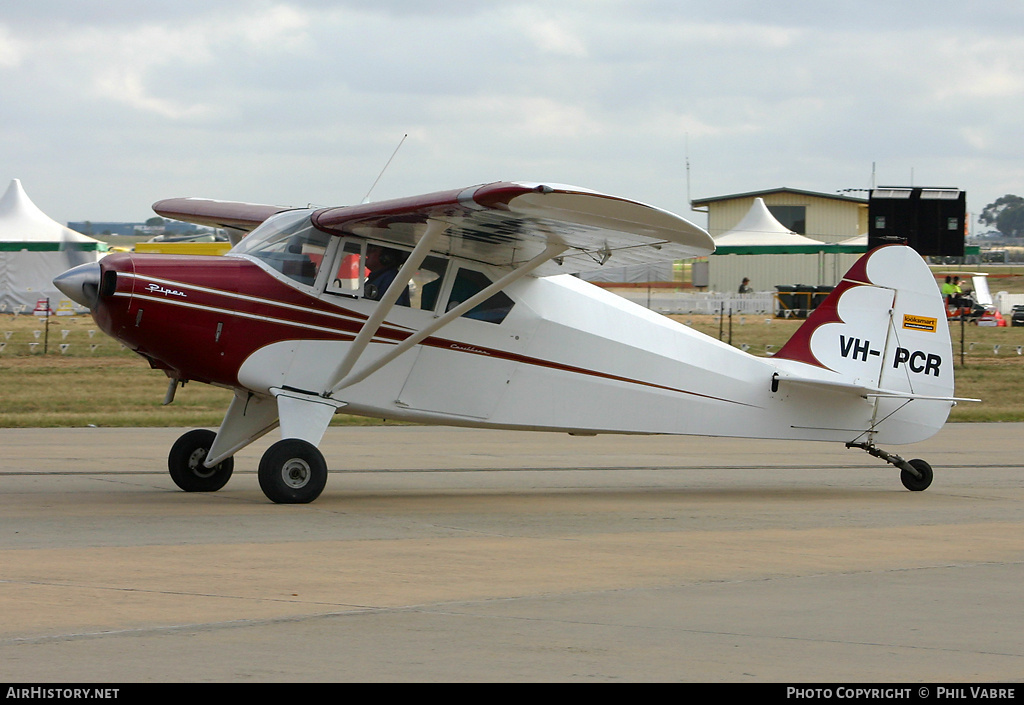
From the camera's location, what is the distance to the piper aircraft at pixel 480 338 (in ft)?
32.5

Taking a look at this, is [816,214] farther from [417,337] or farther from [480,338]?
[417,337]

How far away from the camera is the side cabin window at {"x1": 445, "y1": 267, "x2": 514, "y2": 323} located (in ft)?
35.3

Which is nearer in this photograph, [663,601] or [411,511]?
[663,601]

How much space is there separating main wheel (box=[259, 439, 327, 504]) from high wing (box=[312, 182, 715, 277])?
1936 millimetres

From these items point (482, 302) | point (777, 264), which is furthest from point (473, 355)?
point (777, 264)

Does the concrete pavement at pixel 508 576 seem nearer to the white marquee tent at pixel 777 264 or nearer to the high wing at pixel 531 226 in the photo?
the high wing at pixel 531 226

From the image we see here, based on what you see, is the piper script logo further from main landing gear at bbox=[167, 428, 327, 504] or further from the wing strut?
main landing gear at bbox=[167, 428, 327, 504]

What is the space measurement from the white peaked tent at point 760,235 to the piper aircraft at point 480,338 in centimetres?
5460

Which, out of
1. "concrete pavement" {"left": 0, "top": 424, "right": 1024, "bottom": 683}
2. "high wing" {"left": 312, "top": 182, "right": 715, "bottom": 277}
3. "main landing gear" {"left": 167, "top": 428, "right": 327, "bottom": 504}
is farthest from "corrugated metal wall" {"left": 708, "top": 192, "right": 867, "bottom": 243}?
"main landing gear" {"left": 167, "top": 428, "right": 327, "bottom": 504}

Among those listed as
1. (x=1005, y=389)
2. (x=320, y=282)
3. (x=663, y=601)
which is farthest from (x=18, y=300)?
(x=663, y=601)

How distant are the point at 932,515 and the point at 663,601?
4.91 meters

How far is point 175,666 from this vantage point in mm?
4926

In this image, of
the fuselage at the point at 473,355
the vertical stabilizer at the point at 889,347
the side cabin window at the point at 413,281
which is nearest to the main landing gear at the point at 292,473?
the fuselage at the point at 473,355
